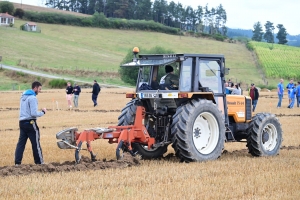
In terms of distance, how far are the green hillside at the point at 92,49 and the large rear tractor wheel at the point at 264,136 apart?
55.2 meters

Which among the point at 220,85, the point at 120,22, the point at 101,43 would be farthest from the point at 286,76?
the point at 220,85

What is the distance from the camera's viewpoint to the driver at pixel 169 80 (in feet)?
37.2

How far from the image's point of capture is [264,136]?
12570 mm

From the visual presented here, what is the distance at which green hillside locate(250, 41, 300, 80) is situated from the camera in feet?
258

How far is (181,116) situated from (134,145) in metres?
1.64

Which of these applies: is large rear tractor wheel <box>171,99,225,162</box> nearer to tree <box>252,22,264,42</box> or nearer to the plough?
the plough

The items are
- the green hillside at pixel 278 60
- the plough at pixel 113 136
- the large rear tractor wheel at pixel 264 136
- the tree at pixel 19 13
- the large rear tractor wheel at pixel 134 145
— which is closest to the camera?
the plough at pixel 113 136

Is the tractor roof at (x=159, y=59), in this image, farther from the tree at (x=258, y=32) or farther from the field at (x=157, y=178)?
the tree at (x=258, y=32)

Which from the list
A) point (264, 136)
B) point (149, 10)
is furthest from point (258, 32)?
point (264, 136)

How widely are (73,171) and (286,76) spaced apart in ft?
231

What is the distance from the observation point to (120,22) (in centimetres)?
11850

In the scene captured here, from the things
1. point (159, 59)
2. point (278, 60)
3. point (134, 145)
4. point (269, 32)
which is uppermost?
point (269, 32)

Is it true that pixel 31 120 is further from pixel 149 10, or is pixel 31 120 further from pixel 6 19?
pixel 149 10

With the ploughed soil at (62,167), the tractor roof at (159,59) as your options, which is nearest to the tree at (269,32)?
the tractor roof at (159,59)
